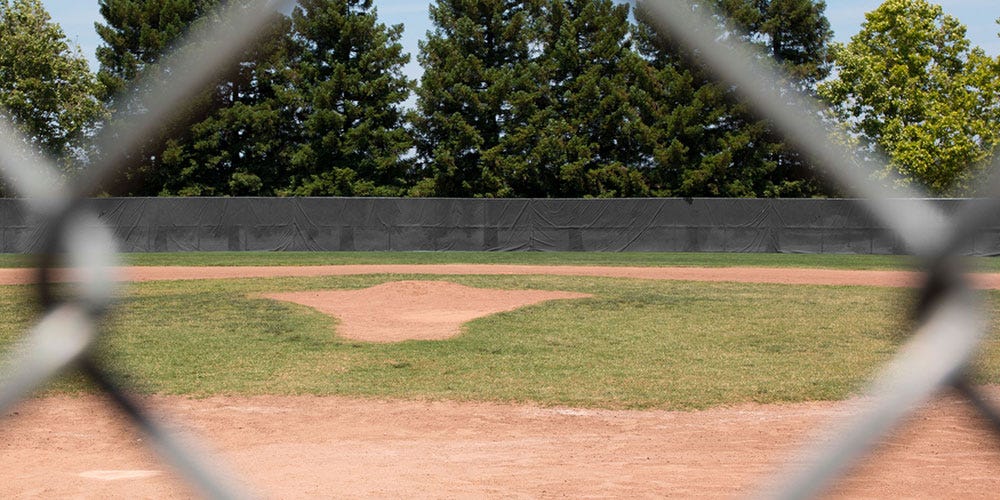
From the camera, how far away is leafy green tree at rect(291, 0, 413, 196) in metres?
14.0

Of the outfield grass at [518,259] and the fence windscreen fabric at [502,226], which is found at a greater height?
the fence windscreen fabric at [502,226]

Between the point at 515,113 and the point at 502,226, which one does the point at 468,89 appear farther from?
the point at 502,226

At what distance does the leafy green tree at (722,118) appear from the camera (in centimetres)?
1239

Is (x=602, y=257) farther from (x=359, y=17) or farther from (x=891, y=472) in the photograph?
(x=891, y=472)

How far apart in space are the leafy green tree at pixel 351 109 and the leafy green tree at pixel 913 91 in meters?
5.61

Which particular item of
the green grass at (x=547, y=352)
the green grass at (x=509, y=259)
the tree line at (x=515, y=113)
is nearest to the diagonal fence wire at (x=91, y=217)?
the green grass at (x=547, y=352)

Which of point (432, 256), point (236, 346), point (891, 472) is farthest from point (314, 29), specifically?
point (432, 256)

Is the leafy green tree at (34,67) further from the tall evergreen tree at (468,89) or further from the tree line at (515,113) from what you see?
the tall evergreen tree at (468,89)

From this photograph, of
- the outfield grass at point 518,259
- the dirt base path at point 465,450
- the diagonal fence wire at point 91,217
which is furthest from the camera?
the outfield grass at point 518,259

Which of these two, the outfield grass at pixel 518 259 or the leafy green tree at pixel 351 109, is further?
the outfield grass at pixel 518 259

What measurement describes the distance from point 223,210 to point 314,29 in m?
16.4

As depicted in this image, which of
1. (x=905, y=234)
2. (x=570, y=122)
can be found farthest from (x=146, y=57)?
(x=570, y=122)

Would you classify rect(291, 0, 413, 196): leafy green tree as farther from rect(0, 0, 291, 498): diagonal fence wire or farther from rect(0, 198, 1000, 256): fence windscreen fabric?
rect(0, 0, 291, 498): diagonal fence wire

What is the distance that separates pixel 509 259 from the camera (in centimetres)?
2489
